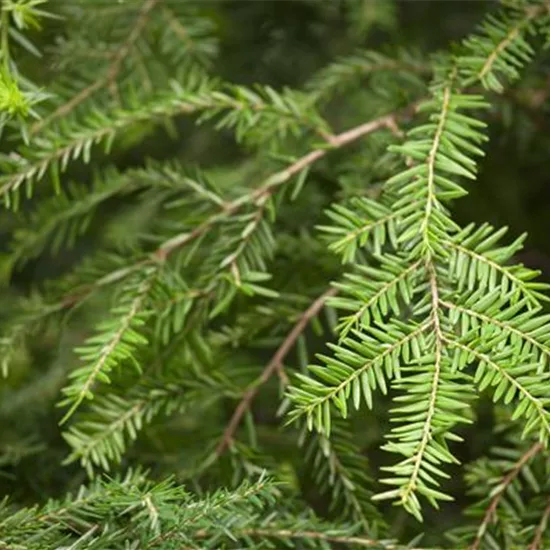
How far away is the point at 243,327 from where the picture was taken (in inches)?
40.2

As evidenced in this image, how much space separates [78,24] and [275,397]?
54 centimetres

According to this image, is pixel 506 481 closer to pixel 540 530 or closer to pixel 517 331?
pixel 540 530

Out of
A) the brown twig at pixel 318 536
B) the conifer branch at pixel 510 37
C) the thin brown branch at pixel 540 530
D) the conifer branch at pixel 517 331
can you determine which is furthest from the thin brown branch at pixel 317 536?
the conifer branch at pixel 510 37

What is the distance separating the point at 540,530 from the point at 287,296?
34cm

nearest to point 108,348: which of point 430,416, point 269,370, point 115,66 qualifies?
point 269,370

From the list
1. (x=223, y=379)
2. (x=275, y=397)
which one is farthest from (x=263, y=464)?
(x=275, y=397)

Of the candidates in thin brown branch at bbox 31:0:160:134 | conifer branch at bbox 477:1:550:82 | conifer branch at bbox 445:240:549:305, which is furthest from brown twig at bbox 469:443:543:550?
thin brown branch at bbox 31:0:160:134

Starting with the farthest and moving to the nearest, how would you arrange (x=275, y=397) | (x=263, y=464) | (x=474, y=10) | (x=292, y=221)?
(x=474, y=10)
(x=275, y=397)
(x=292, y=221)
(x=263, y=464)

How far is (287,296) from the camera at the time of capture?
103 cm

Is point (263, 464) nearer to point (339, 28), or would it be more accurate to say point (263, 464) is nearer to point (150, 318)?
point (150, 318)

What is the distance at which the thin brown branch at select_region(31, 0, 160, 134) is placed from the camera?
1101 millimetres

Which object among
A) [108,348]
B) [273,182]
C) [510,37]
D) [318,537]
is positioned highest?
[510,37]

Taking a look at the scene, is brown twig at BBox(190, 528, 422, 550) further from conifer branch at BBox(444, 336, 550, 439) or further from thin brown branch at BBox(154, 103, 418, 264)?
thin brown branch at BBox(154, 103, 418, 264)

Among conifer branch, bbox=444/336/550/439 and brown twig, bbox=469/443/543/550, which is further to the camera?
brown twig, bbox=469/443/543/550
